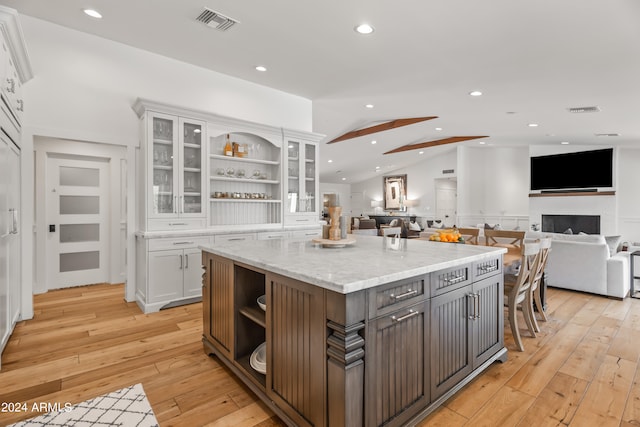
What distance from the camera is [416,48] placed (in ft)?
10.5

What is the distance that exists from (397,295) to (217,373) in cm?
147

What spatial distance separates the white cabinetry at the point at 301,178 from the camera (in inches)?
189

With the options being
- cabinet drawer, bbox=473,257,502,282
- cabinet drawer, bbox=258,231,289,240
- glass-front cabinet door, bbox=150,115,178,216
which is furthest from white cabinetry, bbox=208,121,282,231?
cabinet drawer, bbox=473,257,502,282

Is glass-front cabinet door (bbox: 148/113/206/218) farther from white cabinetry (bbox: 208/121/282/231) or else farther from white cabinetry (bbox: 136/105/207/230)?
white cabinetry (bbox: 208/121/282/231)

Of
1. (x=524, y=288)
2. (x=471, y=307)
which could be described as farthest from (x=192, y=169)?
(x=524, y=288)

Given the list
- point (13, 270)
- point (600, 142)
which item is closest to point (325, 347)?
point (13, 270)

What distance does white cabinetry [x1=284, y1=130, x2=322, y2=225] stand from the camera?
481cm

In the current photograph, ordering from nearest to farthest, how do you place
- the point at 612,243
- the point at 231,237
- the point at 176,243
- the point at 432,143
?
the point at 176,243, the point at 231,237, the point at 612,243, the point at 432,143

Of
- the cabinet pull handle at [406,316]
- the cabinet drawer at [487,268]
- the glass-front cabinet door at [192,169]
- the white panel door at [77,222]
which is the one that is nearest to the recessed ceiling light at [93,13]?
the glass-front cabinet door at [192,169]

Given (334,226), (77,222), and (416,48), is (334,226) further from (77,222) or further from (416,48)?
(77,222)

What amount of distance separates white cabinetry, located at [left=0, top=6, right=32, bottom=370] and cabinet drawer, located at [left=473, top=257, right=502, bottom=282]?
10.8 feet

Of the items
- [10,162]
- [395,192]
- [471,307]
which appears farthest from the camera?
[395,192]

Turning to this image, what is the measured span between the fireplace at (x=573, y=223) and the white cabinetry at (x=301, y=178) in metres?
6.63

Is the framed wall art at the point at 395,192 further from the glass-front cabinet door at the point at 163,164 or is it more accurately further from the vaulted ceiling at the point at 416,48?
the glass-front cabinet door at the point at 163,164
